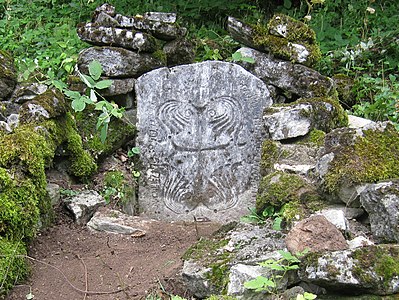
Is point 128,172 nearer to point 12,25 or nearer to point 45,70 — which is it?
point 45,70

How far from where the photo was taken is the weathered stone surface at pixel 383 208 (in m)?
3.37

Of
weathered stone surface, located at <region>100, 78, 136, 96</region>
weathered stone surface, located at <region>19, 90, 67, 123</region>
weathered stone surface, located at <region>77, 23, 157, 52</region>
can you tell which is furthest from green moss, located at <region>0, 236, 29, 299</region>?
weathered stone surface, located at <region>77, 23, 157, 52</region>

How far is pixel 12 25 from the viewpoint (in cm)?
866

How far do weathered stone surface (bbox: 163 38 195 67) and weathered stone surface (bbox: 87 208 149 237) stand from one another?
216 cm

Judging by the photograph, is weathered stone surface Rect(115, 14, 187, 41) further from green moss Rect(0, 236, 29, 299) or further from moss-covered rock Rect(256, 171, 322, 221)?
green moss Rect(0, 236, 29, 299)

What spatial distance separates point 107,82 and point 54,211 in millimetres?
1172

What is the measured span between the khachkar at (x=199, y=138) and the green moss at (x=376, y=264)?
276cm

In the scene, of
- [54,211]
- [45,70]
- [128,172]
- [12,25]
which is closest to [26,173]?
[54,211]

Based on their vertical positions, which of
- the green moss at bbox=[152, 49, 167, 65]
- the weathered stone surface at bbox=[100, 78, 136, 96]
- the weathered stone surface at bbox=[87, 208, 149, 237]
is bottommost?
the weathered stone surface at bbox=[87, 208, 149, 237]

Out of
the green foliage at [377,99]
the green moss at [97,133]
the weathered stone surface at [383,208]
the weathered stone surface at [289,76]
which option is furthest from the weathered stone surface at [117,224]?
the green foliage at [377,99]

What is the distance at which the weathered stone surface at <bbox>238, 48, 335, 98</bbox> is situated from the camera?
229 inches

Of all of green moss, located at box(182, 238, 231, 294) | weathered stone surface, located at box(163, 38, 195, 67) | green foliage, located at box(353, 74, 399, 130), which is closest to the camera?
green moss, located at box(182, 238, 231, 294)

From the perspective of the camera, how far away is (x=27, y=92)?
526 centimetres

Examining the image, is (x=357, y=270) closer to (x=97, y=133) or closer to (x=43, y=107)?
(x=43, y=107)
